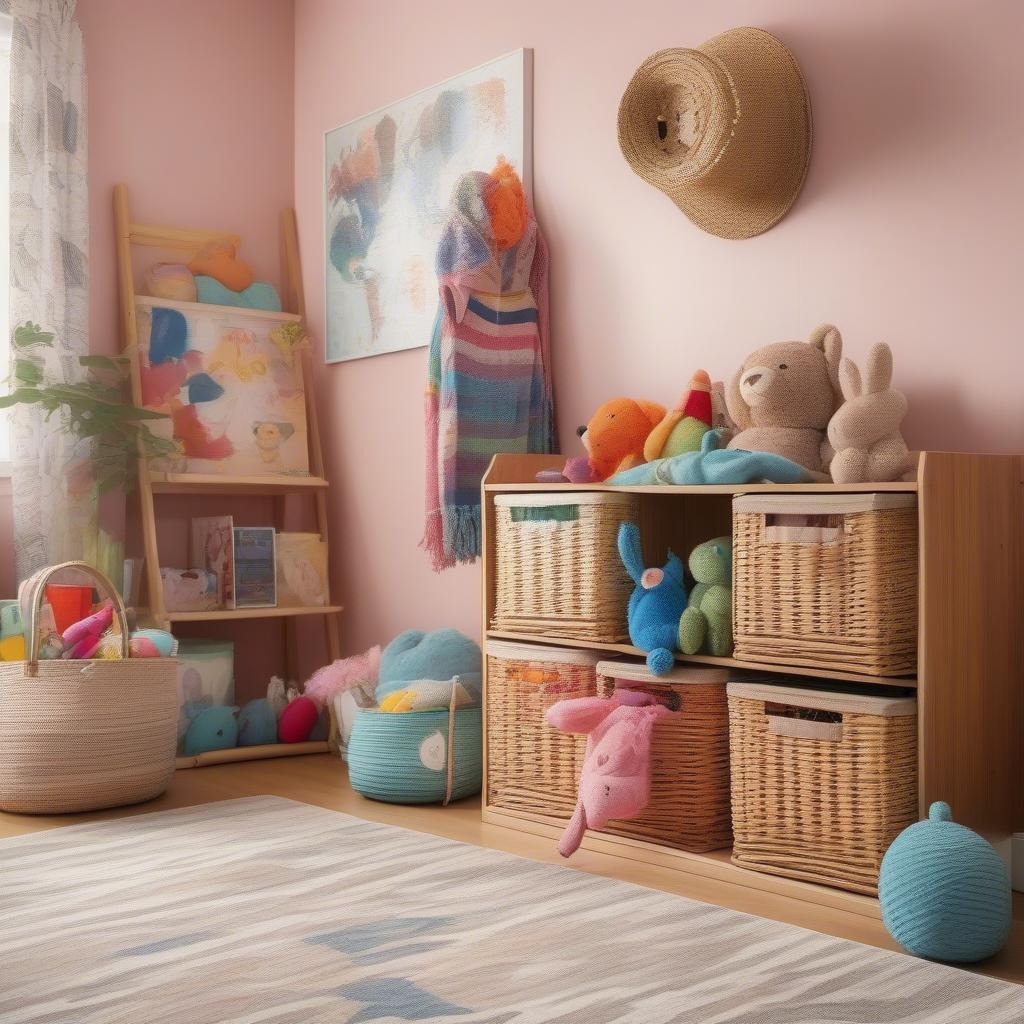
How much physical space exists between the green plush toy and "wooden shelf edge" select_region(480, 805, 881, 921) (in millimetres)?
358

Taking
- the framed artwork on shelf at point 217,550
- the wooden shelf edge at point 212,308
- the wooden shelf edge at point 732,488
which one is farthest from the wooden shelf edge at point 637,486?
the wooden shelf edge at point 212,308

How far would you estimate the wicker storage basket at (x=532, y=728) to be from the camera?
241cm

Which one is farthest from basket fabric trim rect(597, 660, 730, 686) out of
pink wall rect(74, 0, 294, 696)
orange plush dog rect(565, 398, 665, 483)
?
pink wall rect(74, 0, 294, 696)

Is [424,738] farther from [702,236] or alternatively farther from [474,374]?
[702,236]

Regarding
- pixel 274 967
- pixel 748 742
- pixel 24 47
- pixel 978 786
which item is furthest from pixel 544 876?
pixel 24 47

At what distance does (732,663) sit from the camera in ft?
7.12

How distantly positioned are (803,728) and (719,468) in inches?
18.1

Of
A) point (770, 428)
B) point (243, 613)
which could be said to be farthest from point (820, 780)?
point (243, 613)

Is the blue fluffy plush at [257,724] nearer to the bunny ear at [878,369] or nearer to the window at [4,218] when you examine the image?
the window at [4,218]

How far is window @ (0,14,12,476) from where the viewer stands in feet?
10.5

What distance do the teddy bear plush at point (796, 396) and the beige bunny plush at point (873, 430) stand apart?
0.46ft

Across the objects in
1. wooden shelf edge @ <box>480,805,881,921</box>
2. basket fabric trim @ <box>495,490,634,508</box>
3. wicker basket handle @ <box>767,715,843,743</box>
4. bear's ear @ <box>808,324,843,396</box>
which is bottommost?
wooden shelf edge @ <box>480,805,881,921</box>

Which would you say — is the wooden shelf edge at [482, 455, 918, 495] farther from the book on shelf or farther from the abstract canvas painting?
the book on shelf

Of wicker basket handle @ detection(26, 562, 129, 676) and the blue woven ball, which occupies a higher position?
wicker basket handle @ detection(26, 562, 129, 676)
